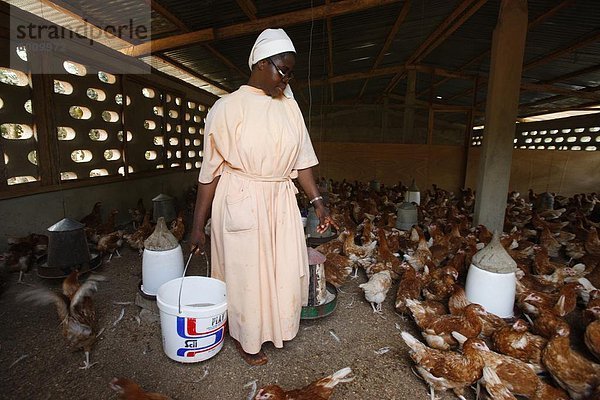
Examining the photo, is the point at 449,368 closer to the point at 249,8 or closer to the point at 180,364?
the point at 180,364

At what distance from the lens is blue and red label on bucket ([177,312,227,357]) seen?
194 cm

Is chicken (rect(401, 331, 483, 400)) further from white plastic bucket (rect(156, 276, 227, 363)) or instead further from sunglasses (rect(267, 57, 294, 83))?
sunglasses (rect(267, 57, 294, 83))

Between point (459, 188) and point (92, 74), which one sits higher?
point (92, 74)

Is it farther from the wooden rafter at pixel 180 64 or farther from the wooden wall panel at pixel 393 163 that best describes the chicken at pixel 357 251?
the wooden wall panel at pixel 393 163

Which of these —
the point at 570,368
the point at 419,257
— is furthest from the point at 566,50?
the point at 570,368

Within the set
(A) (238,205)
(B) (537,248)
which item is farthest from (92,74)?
(B) (537,248)

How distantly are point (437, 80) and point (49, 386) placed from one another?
13.1 metres

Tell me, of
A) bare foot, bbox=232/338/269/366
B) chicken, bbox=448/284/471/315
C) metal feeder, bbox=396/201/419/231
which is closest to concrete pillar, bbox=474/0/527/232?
metal feeder, bbox=396/201/419/231

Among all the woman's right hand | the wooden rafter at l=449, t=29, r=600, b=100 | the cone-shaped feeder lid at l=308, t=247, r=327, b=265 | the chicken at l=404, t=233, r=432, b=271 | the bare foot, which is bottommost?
the bare foot

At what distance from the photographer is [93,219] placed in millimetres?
4805

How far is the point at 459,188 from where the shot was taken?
8.59m

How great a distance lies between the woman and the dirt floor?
221 mm

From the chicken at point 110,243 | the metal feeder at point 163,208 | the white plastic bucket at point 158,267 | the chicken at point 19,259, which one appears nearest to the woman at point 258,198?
the white plastic bucket at point 158,267

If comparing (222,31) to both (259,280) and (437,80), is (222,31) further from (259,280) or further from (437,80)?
(437,80)
